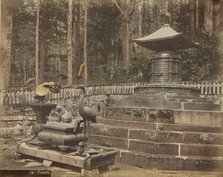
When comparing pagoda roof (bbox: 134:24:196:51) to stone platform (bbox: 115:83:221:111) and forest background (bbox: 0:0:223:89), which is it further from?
stone platform (bbox: 115:83:221:111)

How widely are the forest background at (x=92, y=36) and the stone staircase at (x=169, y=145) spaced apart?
0.87 meters

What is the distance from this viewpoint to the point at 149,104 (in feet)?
18.5

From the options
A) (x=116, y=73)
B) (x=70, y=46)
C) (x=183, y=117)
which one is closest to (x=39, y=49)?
(x=70, y=46)

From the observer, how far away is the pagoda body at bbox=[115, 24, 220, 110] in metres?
5.39

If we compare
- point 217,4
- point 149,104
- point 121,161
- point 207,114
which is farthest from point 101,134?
point 217,4

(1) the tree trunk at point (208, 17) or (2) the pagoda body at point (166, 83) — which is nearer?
(1) the tree trunk at point (208, 17)

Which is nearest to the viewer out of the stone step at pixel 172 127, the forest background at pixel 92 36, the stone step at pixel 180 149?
the stone step at pixel 180 149

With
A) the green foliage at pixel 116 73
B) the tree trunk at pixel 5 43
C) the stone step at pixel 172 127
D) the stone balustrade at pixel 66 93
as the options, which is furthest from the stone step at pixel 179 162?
the tree trunk at pixel 5 43

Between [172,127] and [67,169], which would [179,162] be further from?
[67,169]

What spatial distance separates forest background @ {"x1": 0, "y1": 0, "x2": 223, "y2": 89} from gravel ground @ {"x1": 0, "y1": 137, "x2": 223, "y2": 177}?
1.06m

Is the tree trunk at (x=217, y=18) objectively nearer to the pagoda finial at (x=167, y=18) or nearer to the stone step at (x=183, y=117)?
the pagoda finial at (x=167, y=18)

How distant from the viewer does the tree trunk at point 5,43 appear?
522 centimetres

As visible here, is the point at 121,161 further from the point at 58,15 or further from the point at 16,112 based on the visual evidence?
the point at 58,15

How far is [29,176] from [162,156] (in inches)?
80.6
